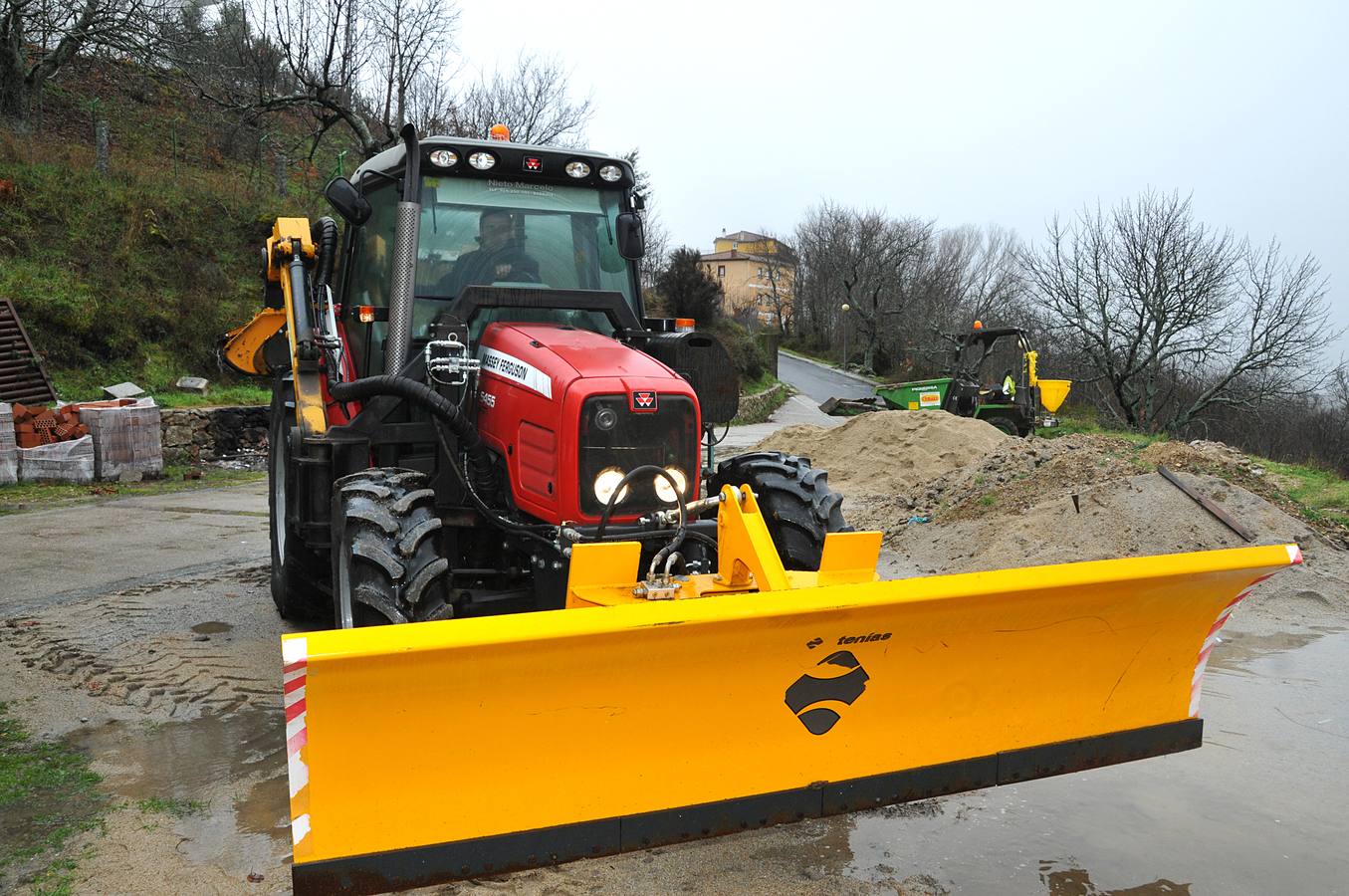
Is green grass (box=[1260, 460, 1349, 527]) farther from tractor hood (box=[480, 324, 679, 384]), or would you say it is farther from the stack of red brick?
the stack of red brick

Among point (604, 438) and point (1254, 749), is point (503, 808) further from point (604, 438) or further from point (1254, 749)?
point (1254, 749)

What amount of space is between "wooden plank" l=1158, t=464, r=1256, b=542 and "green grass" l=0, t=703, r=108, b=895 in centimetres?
749

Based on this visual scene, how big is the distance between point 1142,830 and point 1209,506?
17.1 ft

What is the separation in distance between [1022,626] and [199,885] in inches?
105

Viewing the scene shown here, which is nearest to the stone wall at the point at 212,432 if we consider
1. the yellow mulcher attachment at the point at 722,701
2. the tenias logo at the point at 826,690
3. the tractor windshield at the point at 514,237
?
the tractor windshield at the point at 514,237

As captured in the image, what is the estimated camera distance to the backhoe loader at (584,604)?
2.58m

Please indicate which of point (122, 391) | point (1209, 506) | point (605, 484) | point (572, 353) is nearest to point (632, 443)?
point (605, 484)

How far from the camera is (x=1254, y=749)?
4.50 metres

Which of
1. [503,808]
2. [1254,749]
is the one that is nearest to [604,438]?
[503,808]

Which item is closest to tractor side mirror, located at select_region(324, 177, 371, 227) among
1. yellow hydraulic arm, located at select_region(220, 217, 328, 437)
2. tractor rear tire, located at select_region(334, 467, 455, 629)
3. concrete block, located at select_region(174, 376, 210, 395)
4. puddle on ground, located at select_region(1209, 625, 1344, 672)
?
yellow hydraulic arm, located at select_region(220, 217, 328, 437)

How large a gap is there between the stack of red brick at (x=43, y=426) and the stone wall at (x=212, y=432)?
1748 mm

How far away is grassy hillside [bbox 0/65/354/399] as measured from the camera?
55.6 ft

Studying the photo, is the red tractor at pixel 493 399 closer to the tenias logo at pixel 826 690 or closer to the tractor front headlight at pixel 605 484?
the tractor front headlight at pixel 605 484

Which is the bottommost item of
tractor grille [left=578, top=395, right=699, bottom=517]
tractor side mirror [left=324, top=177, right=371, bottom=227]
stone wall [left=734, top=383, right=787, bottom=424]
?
stone wall [left=734, top=383, right=787, bottom=424]
